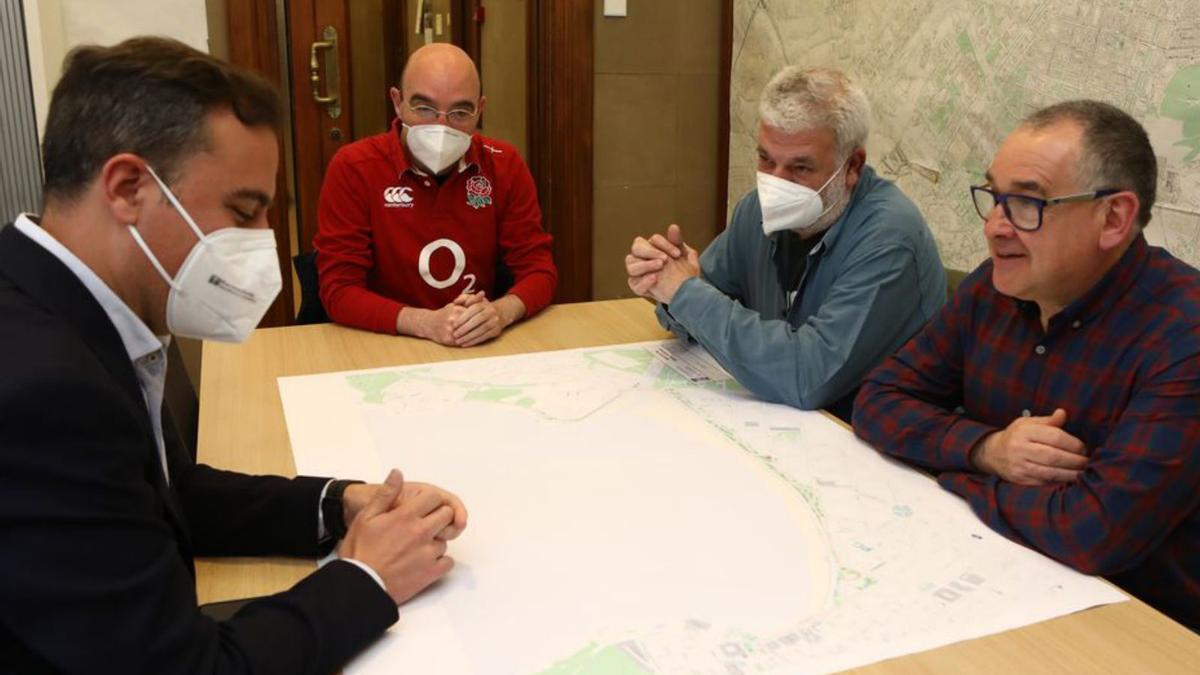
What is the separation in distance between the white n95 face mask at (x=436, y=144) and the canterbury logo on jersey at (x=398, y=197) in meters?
0.08

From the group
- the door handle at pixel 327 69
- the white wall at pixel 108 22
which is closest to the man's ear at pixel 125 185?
the white wall at pixel 108 22

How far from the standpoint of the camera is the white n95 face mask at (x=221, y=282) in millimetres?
987

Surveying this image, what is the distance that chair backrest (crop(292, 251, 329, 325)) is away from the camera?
7.49 feet

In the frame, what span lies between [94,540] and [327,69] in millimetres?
3544

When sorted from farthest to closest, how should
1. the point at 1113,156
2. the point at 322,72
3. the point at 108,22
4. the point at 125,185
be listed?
the point at 322,72
the point at 108,22
the point at 1113,156
the point at 125,185

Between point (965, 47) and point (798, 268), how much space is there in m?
0.99

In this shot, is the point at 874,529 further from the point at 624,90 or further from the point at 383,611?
the point at 624,90

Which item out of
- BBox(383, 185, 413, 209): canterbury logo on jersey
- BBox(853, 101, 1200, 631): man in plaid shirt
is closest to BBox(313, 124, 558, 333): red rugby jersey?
BBox(383, 185, 413, 209): canterbury logo on jersey

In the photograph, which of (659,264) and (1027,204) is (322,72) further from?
(1027,204)

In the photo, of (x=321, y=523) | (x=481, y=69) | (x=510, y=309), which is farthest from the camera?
(x=481, y=69)

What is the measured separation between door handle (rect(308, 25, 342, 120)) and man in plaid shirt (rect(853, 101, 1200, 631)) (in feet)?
10.4

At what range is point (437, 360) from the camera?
74.4 inches

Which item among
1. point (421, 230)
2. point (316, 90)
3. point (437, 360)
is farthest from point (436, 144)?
point (316, 90)

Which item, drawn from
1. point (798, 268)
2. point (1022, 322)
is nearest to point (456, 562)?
point (1022, 322)
